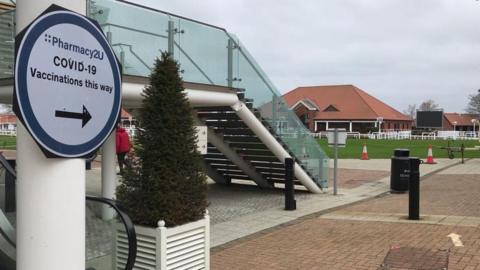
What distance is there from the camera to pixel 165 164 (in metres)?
4.95

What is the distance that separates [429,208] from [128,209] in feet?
25.4

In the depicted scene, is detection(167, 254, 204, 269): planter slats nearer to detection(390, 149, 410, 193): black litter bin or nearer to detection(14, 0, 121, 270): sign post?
detection(14, 0, 121, 270): sign post

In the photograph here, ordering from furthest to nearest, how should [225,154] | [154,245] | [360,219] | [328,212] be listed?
[225,154] → [328,212] → [360,219] → [154,245]

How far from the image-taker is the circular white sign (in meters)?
2.13

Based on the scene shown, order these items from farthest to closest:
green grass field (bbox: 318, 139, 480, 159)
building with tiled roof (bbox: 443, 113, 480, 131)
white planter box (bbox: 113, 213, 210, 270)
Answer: building with tiled roof (bbox: 443, 113, 480, 131)
green grass field (bbox: 318, 139, 480, 159)
white planter box (bbox: 113, 213, 210, 270)

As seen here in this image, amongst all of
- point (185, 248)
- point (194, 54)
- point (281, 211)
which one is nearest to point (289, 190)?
point (281, 211)

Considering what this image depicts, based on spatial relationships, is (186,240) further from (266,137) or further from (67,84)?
(266,137)

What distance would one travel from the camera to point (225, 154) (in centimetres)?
1341

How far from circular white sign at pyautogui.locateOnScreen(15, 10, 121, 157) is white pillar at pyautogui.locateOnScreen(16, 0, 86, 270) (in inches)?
4.1

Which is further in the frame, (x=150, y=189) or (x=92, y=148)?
(x=150, y=189)

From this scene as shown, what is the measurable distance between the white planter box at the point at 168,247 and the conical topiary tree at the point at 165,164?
0.11 m

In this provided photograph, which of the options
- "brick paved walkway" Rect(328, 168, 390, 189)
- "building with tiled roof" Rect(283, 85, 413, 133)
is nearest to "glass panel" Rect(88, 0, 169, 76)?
"brick paved walkway" Rect(328, 168, 390, 189)

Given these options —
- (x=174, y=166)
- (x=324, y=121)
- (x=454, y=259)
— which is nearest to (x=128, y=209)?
(x=174, y=166)

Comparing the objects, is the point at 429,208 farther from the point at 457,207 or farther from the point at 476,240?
A: the point at 476,240
